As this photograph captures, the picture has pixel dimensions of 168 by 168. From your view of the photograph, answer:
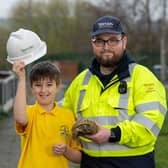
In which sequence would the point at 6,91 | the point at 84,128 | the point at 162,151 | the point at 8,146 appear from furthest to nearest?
the point at 6,91, the point at 8,146, the point at 162,151, the point at 84,128

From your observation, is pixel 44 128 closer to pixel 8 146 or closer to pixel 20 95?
pixel 20 95

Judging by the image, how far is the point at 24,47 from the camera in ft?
12.4

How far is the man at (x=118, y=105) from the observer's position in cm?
370

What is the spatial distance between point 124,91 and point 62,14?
52055mm

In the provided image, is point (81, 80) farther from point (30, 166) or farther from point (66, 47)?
point (66, 47)

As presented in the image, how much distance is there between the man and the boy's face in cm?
19

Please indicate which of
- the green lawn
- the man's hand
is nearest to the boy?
the man's hand

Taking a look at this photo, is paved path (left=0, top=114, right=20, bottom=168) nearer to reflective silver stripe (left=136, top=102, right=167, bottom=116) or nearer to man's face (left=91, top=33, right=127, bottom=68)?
man's face (left=91, top=33, right=127, bottom=68)

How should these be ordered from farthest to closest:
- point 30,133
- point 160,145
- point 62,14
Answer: point 62,14
point 160,145
point 30,133

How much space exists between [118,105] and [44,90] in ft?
1.85

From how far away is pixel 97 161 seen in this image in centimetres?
392

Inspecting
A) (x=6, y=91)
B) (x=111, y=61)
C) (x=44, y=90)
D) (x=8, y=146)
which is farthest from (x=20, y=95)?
(x=6, y=91)

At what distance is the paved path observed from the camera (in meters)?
9.48

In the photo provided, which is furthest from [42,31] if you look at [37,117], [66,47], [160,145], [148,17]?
[37,117]
